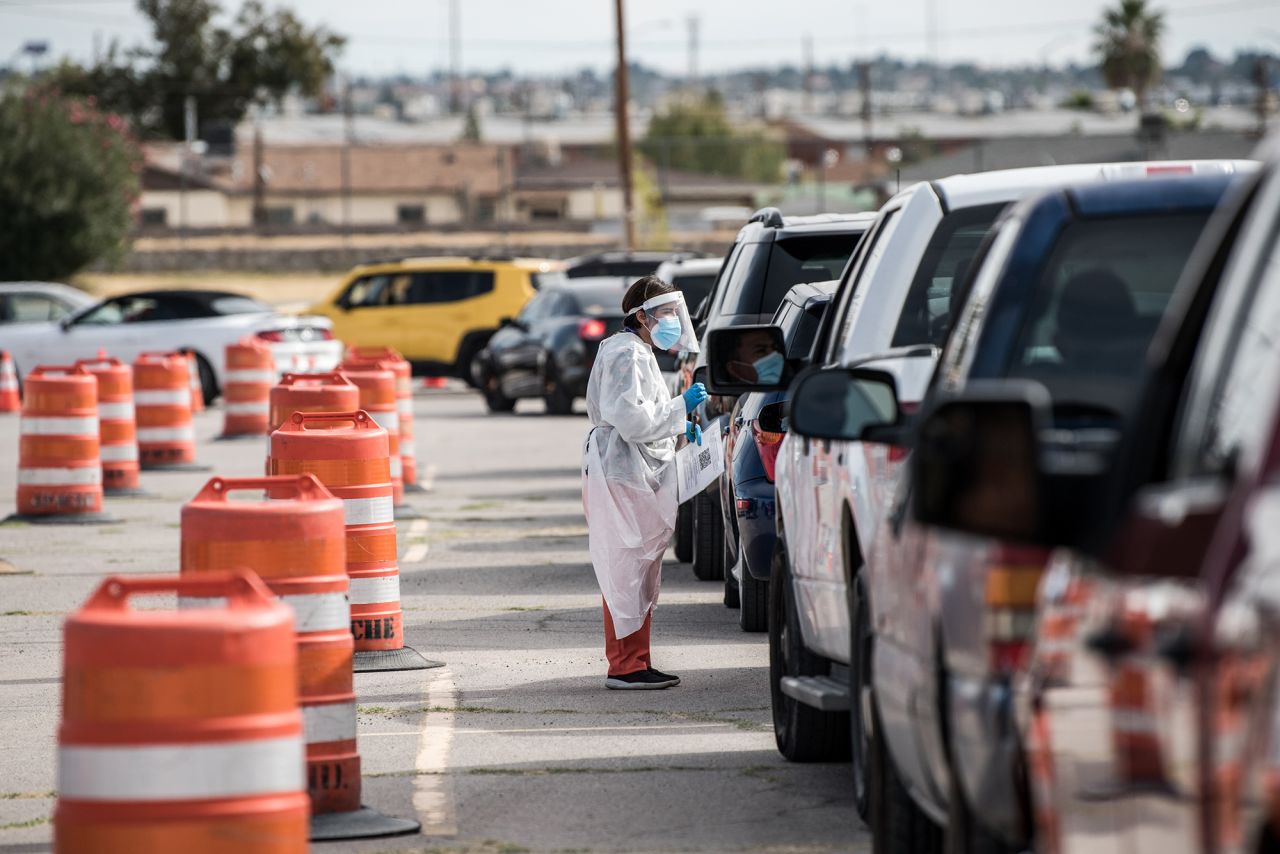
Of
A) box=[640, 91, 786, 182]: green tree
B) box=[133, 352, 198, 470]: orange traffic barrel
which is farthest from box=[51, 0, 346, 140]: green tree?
box=[133, 352, 198, 470]: orange traffic barrel

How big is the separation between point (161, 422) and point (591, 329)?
296 inches

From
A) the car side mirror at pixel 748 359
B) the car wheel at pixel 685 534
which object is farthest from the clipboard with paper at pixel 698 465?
the car wheel at pixel 685 534

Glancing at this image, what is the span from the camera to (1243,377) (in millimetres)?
3445

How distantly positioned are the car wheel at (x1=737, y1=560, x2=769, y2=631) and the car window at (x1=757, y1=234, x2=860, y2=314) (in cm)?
146

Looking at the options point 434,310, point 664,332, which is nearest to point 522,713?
point 664,332

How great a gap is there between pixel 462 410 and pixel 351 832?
25430 millimetres

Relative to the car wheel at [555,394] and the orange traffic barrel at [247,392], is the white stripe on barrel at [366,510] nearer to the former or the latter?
the orange traffic barrel at [247,392]

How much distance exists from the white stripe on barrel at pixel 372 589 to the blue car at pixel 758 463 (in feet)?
5.08

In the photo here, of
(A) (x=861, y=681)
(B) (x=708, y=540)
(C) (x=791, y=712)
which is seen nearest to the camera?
(A) (x=861, y=681)

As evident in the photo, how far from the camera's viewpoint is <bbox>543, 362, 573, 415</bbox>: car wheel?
96.0ft

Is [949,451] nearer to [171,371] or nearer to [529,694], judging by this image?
[529,694]

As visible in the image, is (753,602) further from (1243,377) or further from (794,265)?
(1243,377)

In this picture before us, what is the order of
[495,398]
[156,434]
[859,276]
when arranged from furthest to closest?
[495,398]
[156,434]
[859,276]

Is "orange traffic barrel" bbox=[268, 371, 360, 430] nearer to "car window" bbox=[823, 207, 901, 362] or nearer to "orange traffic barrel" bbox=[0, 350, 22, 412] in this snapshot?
"car window" bbox=[823, 207, 901, 362]
